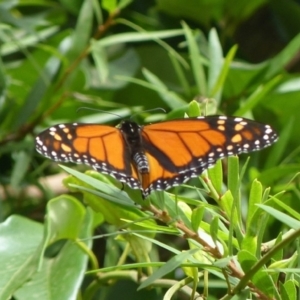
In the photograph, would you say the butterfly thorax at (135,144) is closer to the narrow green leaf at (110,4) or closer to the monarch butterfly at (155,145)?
the monarch butterfly at (155,145)

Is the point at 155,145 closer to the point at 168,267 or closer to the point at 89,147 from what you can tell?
the point at 89,147

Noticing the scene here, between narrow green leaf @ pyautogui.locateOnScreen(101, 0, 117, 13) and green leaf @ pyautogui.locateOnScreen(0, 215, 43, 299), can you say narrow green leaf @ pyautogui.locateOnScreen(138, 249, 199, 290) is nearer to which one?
green leaf @ pyautogui.locateOnScreen(0, 215, 43, 299)

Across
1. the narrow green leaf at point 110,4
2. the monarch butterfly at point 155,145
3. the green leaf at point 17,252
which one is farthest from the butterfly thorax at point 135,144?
the narrow green leaf at point 110,4

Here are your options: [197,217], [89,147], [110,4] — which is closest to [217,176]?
[197,217]

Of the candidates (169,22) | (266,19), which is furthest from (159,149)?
(266,19)

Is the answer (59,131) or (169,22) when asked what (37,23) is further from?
(59,131)

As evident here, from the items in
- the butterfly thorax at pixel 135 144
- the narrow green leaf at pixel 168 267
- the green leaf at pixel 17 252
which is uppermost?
the narrow green leaf at pixel 168 267

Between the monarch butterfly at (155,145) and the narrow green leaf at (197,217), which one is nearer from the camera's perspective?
the narrow green leaf at (197,217)
